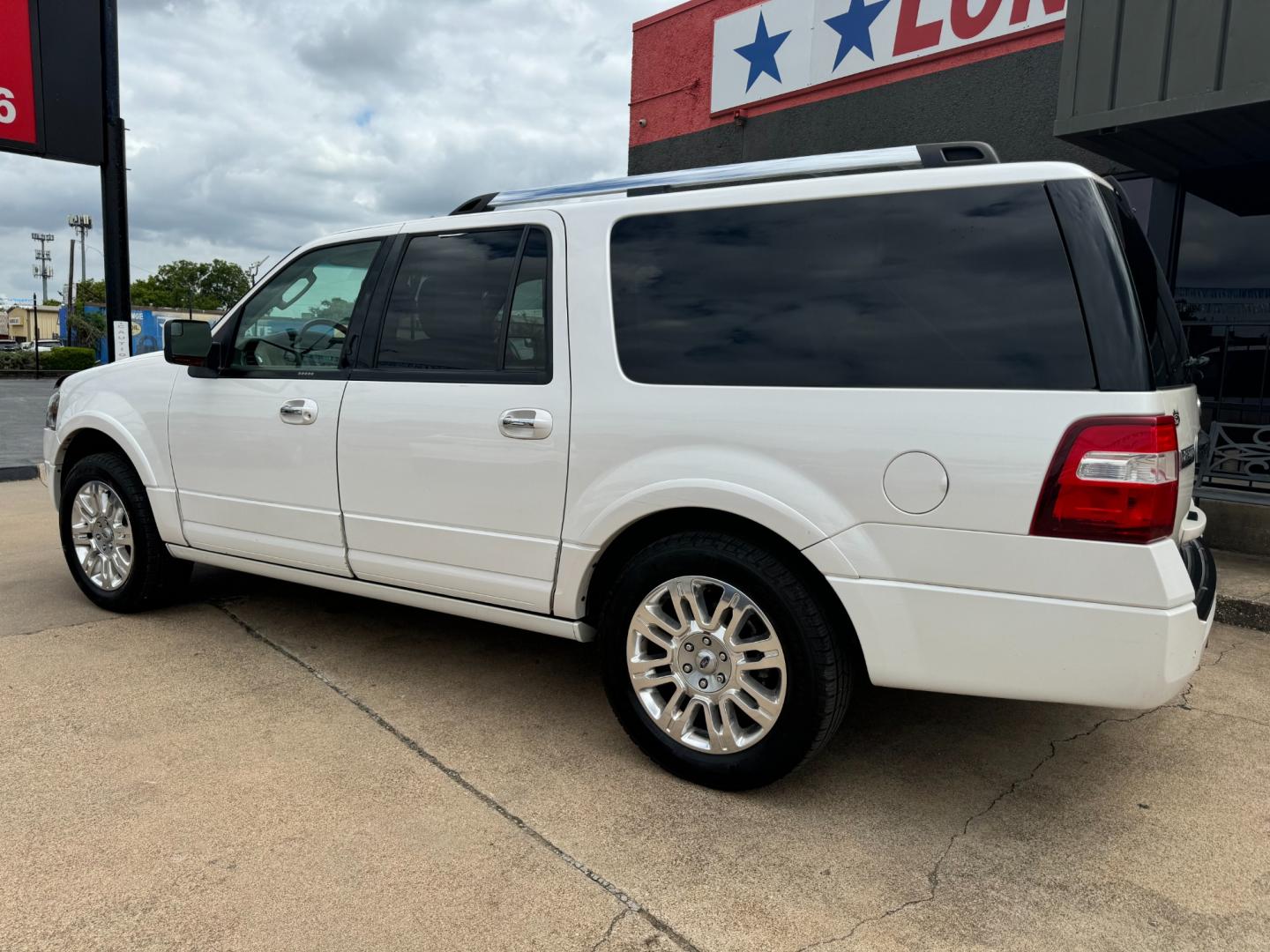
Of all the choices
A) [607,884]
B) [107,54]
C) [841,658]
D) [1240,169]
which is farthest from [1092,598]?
[107,54]

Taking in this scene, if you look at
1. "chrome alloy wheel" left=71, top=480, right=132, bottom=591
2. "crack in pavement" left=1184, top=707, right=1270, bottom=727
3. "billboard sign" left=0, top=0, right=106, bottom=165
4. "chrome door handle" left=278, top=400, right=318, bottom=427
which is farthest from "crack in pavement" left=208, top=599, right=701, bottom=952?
"billboard sign" left=0, top=0, right=106, bottom=165

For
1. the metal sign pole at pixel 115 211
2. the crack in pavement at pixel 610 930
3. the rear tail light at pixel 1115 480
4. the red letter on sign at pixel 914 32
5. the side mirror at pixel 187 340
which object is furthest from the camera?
the metal sign pole at pixel 115 211

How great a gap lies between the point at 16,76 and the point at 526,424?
9630 mm

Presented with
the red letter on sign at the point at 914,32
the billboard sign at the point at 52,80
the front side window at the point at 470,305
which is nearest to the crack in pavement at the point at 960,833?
the front side window at the point at 470,305

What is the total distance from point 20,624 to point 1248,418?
7659mm

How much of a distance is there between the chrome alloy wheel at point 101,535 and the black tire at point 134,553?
1.3 inches

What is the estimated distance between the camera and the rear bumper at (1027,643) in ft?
7.66

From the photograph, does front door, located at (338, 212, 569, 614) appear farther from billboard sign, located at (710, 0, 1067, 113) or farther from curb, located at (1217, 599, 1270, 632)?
billboard sign, located at (710, 0, 1067, 113)

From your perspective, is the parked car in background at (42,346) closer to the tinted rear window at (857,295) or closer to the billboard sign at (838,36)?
the billboard sign at (838,36)

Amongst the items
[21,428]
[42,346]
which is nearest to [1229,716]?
[21,428]

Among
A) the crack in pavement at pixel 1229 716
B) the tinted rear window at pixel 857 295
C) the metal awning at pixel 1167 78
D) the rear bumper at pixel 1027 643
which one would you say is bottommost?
the crack in pavement at pixel 1229 716

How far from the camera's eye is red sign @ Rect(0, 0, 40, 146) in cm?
938

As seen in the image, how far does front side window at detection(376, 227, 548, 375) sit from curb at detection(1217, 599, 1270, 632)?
3.92m

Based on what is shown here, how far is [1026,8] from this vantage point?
762 centimetres
